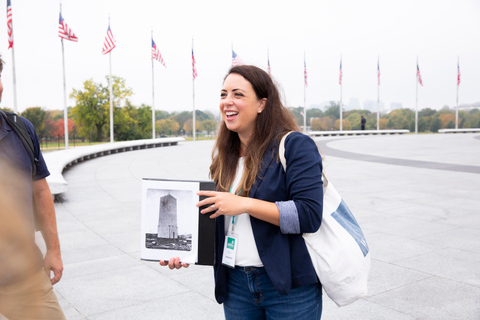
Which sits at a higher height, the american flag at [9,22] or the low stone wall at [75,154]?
the american flag at [9,22]

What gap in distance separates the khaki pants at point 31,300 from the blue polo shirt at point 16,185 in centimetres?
5

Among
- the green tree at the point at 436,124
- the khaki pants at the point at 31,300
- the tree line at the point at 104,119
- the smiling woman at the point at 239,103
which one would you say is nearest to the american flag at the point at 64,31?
the tree line at the point at 104,119

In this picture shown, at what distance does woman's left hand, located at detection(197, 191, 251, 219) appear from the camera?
5.38ft

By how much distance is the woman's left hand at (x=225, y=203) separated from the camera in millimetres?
1640

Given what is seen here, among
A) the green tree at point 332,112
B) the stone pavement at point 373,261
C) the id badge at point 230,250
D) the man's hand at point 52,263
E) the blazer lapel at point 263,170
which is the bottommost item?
the stone pavement at point 373,261

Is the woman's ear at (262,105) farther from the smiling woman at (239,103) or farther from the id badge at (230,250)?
the id badge at (230,250)

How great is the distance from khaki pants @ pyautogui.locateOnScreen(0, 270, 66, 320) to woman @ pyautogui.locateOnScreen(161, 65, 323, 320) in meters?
0.66

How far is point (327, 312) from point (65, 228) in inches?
168

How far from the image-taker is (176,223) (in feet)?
5.79

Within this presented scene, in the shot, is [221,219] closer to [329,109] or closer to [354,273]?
[354,273]

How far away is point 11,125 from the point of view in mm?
1934

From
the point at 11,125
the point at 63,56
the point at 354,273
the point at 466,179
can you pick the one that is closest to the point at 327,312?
the point at 354,273

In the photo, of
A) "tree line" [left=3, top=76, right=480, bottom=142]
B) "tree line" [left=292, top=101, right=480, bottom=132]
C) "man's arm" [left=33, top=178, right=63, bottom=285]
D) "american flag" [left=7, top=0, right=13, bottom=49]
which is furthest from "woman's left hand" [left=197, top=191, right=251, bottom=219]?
"tree line" [left=292, top=101, right=480, bottom=132]

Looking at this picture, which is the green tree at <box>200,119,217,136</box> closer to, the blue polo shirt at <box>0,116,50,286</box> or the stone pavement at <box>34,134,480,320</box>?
the stone pavement at <box>34,134,480,320</box>
